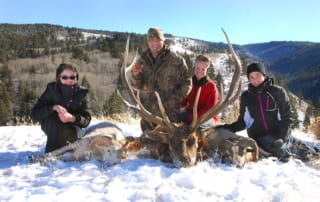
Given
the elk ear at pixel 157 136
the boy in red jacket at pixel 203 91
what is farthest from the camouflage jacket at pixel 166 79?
the elk ear at pixel 157 136

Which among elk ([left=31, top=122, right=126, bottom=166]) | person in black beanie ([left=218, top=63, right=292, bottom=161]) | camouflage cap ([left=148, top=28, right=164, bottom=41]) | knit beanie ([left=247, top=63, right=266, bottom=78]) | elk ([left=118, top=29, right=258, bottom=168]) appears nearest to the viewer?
elk ([left=31, top=122, right=126, bottom=166])

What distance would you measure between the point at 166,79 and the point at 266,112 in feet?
6.31

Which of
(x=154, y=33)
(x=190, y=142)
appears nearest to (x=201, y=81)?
(x=154, y=33)

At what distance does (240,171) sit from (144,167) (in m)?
1.27

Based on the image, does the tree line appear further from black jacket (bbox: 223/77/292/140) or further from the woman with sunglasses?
the woman with sunglasses

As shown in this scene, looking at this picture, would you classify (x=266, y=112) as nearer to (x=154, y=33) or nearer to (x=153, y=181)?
(x=154, y=33)

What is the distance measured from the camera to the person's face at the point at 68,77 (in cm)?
615

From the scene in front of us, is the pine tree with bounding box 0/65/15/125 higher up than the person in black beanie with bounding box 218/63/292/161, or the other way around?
the person in black beanie with bounding box 218/63/292/161

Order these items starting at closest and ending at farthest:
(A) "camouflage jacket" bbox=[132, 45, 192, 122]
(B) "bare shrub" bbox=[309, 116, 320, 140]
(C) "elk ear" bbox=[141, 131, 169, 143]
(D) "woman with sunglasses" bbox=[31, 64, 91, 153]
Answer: (C) "elk ear" bbox=[141, 131, 169, 143] → (D) "woman with sunglasses" bbox=[31, 64, 91, 153] → (A) "camouflage jacket" bbox=[132, 45, 192, 122] → (B) "bare shrub" bbox=[309, 116, 320, 140]

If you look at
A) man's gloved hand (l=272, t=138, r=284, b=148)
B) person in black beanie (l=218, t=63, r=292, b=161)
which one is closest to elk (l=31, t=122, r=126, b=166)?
person in black beanie (l=218, t=63, r=292, b=161)

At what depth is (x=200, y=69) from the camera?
7094 mm

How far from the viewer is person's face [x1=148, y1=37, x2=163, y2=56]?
A: 7027 millimetres

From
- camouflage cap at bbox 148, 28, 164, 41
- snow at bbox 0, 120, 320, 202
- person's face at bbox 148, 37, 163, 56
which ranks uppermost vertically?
camouflage cap at bbox 148, 28, 164, 41

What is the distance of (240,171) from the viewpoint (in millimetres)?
5117
